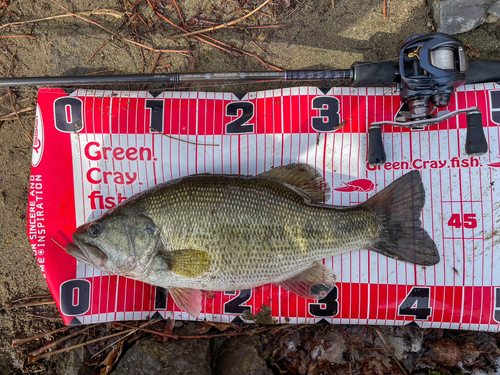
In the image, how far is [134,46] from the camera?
2.80 metres

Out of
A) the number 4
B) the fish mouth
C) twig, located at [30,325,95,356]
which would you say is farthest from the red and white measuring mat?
the fish mouth

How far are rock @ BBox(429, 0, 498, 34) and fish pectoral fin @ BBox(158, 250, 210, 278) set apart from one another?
288 centimetres

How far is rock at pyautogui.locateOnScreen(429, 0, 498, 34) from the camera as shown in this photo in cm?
263

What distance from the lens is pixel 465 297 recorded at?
2.53 metres

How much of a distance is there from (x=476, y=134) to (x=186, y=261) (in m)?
2.48

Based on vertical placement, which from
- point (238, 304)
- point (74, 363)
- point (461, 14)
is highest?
point (461, 14)

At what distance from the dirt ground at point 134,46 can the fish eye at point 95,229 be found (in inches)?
42.7

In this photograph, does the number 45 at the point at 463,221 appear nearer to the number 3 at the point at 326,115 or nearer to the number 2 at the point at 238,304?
the number 3 at the point at 326,115

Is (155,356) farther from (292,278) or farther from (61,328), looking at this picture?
(292,278)

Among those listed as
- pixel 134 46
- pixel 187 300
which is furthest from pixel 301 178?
pixel 134 46

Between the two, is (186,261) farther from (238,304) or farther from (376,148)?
(376,148)

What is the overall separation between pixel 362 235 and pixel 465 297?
44.6 inches

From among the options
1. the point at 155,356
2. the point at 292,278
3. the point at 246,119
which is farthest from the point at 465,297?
the point at 155,356

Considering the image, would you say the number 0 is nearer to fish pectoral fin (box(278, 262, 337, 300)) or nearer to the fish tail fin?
fish pectoral fin (box(278, 262, 337, 300))
